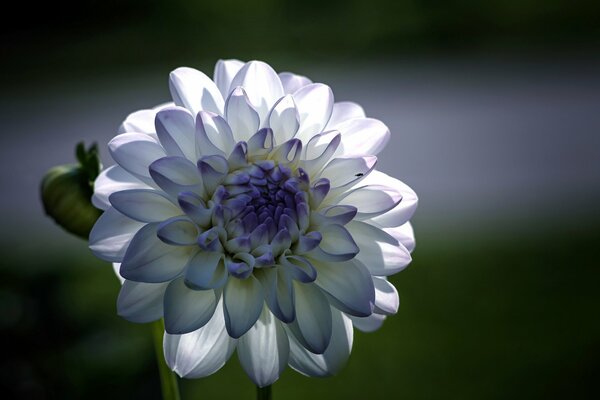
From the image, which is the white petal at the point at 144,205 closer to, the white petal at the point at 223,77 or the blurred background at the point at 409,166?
the white petal at the point at 223,77

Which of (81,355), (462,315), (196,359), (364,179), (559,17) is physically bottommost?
(462,315)

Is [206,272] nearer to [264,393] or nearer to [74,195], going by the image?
[264,393]

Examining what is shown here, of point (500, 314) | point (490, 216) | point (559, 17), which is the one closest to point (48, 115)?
point (490, 216)

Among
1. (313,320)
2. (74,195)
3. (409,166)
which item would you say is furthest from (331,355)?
(409,166)

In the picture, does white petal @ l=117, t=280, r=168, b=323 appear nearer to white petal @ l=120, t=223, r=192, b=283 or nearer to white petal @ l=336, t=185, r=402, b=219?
white petal @ l=120, t=223, r=192, b=283

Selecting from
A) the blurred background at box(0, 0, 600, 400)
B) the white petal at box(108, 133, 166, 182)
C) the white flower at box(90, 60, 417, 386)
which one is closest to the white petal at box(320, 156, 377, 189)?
the white flower at box(90, 60, 417, 386)

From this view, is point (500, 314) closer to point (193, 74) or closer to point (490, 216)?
point (490, 216)
